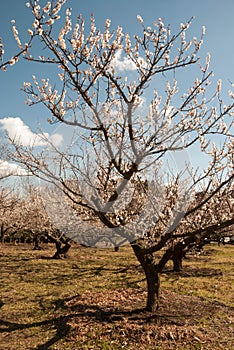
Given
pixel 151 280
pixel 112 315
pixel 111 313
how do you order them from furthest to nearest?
pixel 151 280 < pixel 111 313 < pixel 112 315

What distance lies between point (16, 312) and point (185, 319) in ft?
16.3

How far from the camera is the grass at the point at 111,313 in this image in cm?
641

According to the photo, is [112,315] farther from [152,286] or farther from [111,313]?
[152,286]

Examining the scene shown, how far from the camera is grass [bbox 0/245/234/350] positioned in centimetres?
Result: 641

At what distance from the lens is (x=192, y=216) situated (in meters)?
10.2

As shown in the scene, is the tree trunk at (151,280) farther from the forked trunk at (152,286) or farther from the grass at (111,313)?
the grass at (111,313)

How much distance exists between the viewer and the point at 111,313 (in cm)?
788

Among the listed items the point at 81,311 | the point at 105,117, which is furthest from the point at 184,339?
the point at 105,117

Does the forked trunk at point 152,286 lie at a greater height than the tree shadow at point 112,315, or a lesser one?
greater

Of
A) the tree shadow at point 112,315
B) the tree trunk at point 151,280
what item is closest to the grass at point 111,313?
the tree shadow at point 112,315

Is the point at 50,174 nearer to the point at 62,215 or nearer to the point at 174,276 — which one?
the point at 174,276

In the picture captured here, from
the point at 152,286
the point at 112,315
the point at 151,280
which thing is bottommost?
the point at 112,315

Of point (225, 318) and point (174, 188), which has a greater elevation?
point (174, 188)

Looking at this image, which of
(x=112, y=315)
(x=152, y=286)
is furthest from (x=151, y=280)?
(x=112, y=315)
